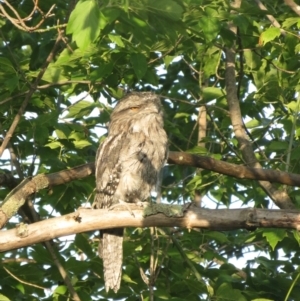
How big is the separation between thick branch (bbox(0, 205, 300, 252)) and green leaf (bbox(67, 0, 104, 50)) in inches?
48.2

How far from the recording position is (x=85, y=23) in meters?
3.42

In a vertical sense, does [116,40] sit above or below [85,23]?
above

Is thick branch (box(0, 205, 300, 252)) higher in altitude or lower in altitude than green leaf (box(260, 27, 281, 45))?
lower

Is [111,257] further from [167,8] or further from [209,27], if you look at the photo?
[167,8]

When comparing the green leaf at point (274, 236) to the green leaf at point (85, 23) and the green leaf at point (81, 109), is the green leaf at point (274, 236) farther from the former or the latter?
the green leaf at point (85, 23)

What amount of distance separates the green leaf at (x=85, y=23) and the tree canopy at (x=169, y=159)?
1.23 feet

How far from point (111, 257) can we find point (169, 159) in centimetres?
95

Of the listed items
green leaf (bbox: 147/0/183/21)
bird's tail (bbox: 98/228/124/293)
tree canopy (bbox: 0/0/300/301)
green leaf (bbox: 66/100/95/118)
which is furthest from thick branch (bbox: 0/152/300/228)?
green leaf (bbox: 147/0/183/21)

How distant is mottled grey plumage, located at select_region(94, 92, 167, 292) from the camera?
6000mm

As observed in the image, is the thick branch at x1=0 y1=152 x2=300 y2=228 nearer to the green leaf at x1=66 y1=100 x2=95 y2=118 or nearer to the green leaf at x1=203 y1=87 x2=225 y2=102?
the green leaf at x1=66 y1=100 x2=95 y2=118

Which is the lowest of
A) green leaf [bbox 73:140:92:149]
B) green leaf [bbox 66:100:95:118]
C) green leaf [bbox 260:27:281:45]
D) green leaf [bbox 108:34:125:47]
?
green leaf [bbox 73:140:92:149]

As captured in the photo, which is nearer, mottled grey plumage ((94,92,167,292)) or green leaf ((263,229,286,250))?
green leaf ((263,229,286,250))

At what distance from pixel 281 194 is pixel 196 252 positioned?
4.74ft

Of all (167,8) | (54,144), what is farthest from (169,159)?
(167,8)
